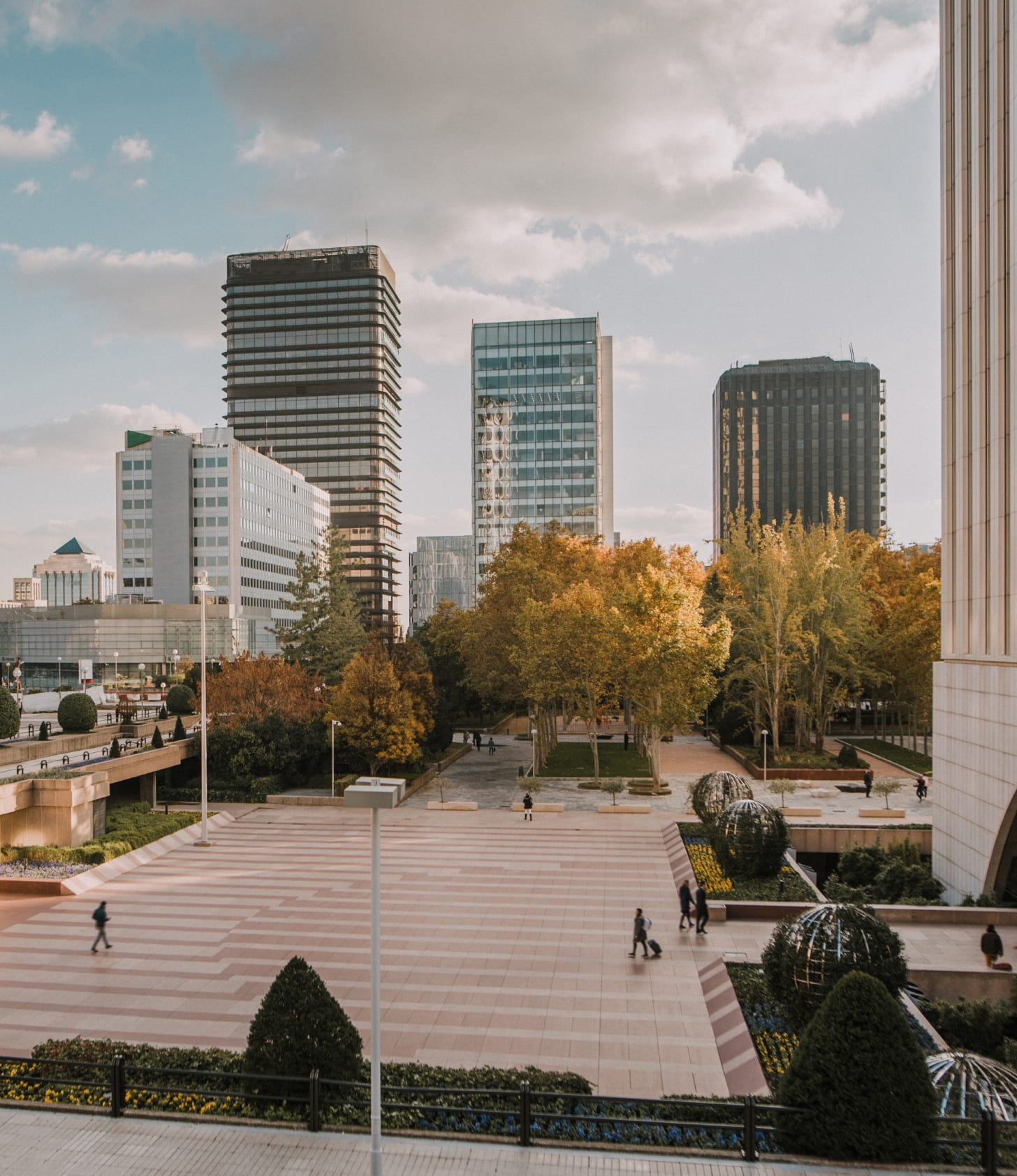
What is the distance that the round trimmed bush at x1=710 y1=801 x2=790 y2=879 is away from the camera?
76.7 ft

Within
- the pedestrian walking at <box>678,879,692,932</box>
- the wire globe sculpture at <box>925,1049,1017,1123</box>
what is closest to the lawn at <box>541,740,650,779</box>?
the pedestrian walking at <box>678,879,692,932</box>

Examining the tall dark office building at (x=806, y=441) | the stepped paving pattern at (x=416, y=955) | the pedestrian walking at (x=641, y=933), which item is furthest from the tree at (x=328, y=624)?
the tall dark office building at (x=806, y=441)

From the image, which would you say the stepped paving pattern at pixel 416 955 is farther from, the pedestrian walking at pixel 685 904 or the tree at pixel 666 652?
the tree at pixel 666 652

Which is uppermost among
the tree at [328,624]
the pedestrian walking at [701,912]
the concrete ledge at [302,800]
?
the tree at [328,624]

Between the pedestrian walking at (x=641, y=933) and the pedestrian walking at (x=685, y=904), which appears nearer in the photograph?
the pedestrian walking at (x=641, y=933)

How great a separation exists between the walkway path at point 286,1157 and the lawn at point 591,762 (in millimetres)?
32553

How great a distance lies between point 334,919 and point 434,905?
2616mm

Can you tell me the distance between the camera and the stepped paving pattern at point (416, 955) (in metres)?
14.5

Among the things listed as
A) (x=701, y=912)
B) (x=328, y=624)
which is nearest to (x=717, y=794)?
(x=701, y=912)

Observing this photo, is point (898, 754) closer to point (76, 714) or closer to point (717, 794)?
point (717, 794)

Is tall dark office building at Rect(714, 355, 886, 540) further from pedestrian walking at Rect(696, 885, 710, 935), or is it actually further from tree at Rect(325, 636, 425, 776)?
pedestrian walking at Rect(696, 885, 710, 935)

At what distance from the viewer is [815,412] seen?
493 ft

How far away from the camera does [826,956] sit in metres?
13.9

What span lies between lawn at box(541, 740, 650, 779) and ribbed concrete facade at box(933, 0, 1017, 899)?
63.7 feet
